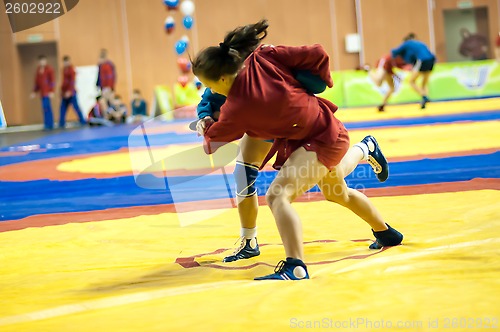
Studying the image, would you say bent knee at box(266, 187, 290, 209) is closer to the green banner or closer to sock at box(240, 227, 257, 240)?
sock at box(240, 227, 257, 240)

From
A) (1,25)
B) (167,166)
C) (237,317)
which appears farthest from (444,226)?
(1,25)

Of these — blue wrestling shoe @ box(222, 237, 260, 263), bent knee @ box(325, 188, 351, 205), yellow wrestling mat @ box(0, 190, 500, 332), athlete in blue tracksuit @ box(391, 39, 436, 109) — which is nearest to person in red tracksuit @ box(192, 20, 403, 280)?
bent knee @ box(325, 188, 351, 205)

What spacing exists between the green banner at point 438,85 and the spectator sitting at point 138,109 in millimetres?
5650

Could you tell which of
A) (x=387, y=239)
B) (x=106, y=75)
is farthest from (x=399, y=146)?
(x=106, y=75)

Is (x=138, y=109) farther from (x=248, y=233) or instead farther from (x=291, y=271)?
(x=291, y=271)

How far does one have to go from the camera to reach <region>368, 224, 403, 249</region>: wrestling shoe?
353 centimetres

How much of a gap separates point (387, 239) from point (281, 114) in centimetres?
90

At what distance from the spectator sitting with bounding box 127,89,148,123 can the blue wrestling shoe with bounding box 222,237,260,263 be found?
17.9m

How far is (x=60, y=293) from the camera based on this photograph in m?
3.06

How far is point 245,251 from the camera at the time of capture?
3596 millimetres

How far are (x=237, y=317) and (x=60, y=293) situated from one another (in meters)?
0.94

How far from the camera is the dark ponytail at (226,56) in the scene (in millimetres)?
3027

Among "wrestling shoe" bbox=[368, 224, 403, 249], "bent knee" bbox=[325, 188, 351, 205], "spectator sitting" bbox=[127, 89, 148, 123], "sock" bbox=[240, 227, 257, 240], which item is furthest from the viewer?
"spectator sitting" bbox=[127, 89, 148, 123]

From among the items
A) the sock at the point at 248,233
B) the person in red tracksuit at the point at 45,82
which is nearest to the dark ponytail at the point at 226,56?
the sock at the point at 248,233
